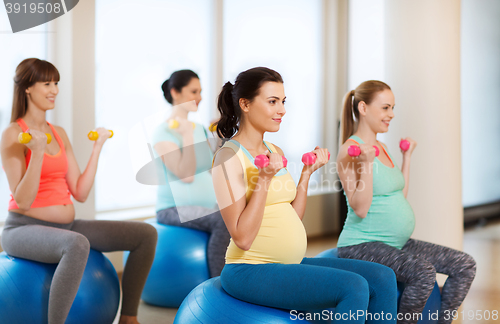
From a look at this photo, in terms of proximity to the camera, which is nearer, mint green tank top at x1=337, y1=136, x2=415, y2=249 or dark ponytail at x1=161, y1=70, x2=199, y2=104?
mint green tank top at x1=337, y1=136, x2=415, y2=249

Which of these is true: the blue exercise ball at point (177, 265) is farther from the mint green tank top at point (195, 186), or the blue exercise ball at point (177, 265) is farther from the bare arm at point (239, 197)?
the bare arm at point (239, 197)

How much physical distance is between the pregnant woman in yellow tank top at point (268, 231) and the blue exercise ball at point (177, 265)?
93 centimetres

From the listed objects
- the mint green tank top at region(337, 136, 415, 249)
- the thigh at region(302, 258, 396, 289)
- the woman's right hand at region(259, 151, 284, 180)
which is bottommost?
the thigh at region(302, 258, 396, 289)

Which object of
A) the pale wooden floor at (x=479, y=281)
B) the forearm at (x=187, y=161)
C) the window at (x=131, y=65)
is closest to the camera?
the pale wooden floor at (x=479, y=281)

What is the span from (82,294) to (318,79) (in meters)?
3.47

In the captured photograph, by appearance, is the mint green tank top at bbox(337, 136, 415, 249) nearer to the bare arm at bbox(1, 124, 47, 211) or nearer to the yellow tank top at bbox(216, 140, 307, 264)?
the yellow tank top at bbox(216, 140, 307, 264)

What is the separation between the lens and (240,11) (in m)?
4.07

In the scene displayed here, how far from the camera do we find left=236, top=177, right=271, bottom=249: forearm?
142cm

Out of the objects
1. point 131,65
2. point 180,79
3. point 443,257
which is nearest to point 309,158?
point 443,257

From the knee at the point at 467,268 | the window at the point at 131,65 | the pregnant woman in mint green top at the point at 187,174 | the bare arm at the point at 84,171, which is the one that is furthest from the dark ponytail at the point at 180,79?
the knee at the point at 467,268

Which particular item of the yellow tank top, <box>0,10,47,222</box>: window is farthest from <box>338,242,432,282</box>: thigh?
<box>0,10,47,222</box>: window

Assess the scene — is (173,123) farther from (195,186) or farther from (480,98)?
(480,98)

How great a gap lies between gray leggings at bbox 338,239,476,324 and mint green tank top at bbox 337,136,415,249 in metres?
0.05

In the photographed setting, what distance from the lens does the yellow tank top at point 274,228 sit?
149 cm
